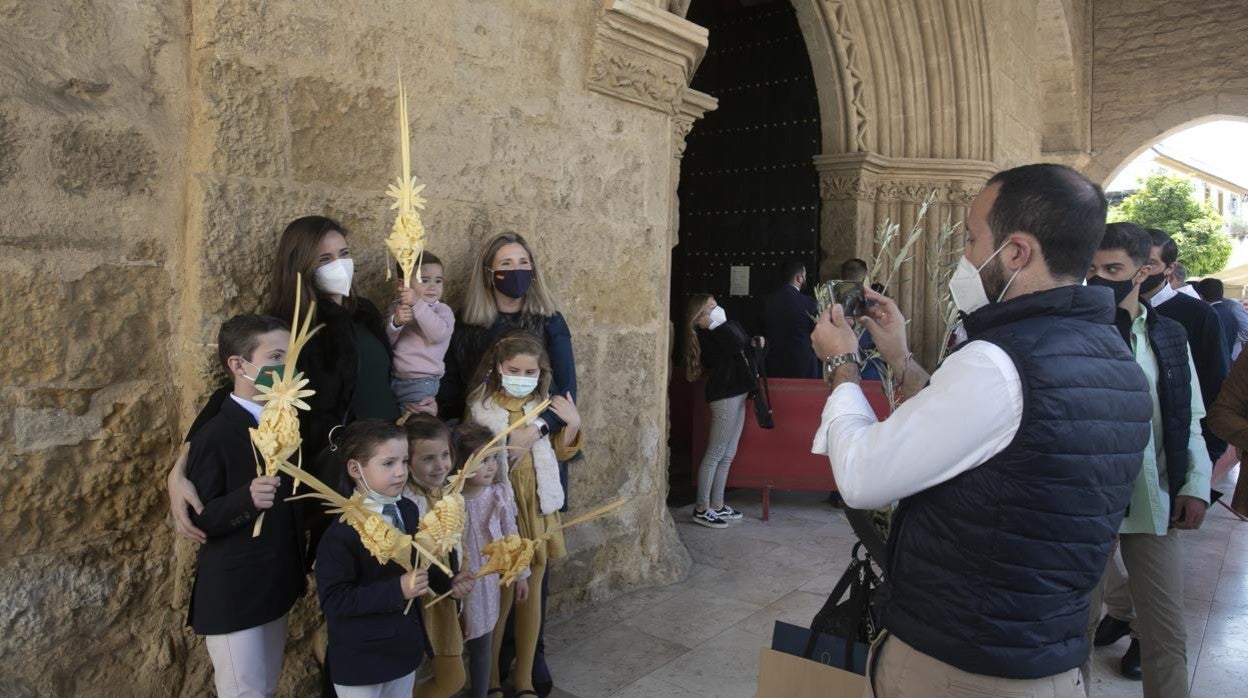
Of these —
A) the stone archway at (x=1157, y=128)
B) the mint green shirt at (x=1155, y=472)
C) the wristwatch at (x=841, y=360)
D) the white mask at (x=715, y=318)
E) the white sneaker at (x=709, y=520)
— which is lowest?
the white sneaker at (x=709, y=520)

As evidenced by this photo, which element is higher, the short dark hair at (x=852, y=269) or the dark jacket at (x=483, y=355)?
the short dark hair at (x=852, y=269)

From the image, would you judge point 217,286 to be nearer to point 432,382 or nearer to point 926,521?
point 432,382

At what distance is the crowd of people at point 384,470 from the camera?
2115mm

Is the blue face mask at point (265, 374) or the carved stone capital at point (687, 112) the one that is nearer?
the blue face mask at point (265, 374)

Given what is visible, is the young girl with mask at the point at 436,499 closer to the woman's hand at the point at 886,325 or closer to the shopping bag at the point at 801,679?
the shopping bag at the point at 801,679

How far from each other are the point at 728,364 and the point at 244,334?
369 cm

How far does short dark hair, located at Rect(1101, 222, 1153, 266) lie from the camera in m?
2.85

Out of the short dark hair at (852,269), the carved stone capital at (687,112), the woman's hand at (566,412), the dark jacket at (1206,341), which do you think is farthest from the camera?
the short dark hair at (852,269)

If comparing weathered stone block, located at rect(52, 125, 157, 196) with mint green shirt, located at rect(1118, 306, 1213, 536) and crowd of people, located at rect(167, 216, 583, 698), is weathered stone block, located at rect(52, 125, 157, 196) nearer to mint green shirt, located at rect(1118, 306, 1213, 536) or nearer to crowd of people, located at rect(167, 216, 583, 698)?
crowd of people, located at rect(167, 216, 583, 698)

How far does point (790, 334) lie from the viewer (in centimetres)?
616

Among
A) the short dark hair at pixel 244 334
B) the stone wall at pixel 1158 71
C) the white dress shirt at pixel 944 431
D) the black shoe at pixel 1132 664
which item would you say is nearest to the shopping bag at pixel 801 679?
the white dress shirt at pixel 944 431

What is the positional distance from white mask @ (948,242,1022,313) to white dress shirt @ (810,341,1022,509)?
20 centimetres

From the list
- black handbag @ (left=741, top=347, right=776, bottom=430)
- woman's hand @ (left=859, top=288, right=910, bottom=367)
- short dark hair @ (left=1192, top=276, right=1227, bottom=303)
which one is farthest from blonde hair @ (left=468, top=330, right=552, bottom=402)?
short dark hair @ (left=1192, top=276, right=1227, bottom=303)

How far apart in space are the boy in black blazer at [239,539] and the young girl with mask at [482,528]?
0.59 meters
